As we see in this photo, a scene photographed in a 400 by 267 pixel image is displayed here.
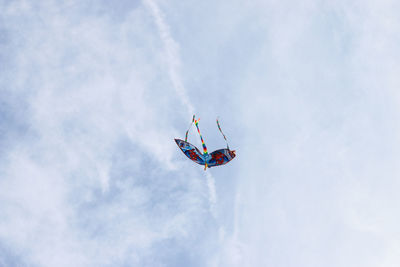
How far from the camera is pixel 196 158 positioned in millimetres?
77188

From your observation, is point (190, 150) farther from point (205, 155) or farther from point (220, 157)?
point (220, 157)

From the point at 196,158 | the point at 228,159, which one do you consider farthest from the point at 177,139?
the point at 228,159

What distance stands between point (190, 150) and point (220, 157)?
20.4ft

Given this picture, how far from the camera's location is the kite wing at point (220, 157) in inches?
2904

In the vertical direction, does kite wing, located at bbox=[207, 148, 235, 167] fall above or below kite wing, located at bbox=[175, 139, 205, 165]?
below

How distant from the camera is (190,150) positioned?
76500 millimetres

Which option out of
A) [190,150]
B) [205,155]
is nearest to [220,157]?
[205,155]

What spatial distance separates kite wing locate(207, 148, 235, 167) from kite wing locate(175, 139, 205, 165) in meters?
2.08

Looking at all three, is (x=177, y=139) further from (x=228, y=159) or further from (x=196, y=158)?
(x=228, y=159)

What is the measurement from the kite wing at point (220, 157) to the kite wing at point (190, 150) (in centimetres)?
208

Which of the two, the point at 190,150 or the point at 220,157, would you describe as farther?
the point at 190,150

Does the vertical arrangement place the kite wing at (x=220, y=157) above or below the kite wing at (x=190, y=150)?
below

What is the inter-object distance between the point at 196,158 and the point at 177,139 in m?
5.43

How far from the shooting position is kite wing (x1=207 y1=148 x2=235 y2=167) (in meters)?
73.8
